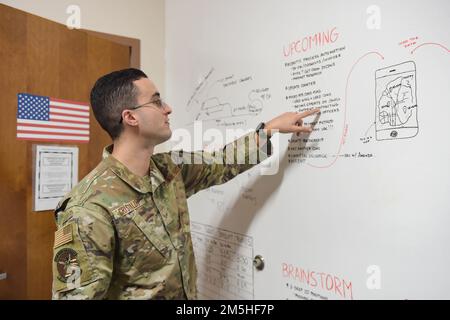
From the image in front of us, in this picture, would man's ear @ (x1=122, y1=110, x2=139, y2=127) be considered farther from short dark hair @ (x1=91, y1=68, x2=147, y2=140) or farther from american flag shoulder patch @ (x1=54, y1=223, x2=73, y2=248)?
american flag shoulder patch @ (x1=54, y1=223, x2=73, y2=248)

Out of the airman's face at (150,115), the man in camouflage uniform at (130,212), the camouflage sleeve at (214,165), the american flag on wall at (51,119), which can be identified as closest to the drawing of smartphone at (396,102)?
the man in camouflage uniform at (130,212)

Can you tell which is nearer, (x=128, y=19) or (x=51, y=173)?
(x=51, y=173)

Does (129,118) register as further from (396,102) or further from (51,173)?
(396,102)

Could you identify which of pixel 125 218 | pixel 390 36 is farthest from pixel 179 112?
pixel 390 36

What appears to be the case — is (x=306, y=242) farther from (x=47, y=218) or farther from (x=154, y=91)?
(x=47, y=218)

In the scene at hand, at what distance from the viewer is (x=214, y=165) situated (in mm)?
1278

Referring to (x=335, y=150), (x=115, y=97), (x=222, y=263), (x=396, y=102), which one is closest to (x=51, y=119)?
(x=115, y=97)

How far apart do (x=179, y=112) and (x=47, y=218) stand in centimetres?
84

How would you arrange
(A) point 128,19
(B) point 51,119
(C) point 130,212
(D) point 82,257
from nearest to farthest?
(D) point 82,257 < (C) point 130,212 < (B) point 51,119 < (A) point 128,19

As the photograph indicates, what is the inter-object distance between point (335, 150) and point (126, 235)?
0.69 meters

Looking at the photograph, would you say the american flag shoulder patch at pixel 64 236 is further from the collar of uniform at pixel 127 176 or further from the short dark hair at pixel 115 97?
the short dark hair at pixel 115 97

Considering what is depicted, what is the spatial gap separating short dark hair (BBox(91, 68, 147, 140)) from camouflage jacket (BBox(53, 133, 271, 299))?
103mm

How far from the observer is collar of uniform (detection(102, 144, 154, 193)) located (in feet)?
3.40

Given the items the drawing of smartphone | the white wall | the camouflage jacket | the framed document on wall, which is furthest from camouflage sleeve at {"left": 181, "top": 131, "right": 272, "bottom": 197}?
the white wall
